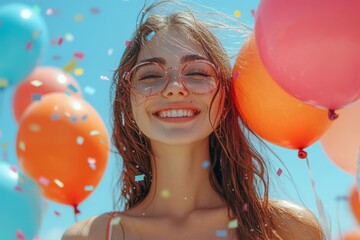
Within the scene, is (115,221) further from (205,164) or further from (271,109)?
(271,109)

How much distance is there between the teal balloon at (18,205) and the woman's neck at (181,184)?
783 mm

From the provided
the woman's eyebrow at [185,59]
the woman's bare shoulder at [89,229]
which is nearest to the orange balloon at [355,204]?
→ the woman's eyebrow at [185,59]

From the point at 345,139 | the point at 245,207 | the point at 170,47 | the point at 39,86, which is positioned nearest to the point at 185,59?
the point at 170,47

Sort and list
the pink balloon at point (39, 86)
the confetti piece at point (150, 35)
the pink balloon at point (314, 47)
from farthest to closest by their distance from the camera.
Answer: the pink balloon at point (39, 86) < the confetti piece at point (150, 35) < the pink balloon at point (314, 47)

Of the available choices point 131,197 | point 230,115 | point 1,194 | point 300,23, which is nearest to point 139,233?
point 131,197

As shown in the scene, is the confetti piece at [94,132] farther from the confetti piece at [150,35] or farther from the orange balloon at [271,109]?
the orange balloon at [271,109]

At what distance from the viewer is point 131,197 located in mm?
3168

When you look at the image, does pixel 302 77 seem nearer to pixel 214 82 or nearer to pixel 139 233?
pixel 214 82

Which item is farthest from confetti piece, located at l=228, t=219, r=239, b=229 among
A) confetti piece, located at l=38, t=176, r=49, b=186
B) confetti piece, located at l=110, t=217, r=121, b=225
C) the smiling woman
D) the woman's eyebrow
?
confetti piece, located at l=38, t=176, r=49, b=186

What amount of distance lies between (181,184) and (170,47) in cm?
69

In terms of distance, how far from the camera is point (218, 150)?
10.3ft

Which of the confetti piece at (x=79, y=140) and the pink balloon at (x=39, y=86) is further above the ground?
the pink balloon at (x=39, y=86)

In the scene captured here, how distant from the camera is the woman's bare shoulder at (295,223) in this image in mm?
2812

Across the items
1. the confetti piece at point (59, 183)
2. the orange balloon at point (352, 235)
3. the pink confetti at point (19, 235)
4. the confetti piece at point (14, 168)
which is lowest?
the orange balloon at point (352, 235)
